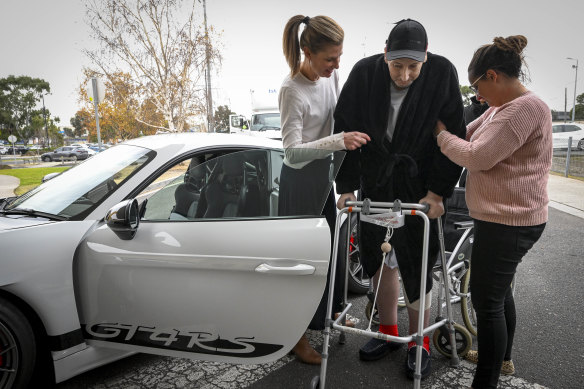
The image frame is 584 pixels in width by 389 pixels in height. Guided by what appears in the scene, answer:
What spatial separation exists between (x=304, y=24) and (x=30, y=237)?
182 cm

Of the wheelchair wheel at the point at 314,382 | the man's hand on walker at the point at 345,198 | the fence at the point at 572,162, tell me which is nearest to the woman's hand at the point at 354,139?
the man's hand on walker at the point at 345,198

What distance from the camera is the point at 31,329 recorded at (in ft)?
6.34

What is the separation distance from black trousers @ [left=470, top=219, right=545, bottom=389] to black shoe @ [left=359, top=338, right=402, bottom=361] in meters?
0.63

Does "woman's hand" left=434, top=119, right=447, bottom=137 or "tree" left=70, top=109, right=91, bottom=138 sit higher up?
"tree" left=70, top=109, right=91, bottom=138

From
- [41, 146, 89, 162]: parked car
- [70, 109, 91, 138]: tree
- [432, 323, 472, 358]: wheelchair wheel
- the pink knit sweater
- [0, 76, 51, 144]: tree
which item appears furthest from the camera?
[0, 76, 51, 144]: tree

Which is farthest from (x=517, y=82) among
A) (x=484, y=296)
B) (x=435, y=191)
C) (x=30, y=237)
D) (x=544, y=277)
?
(x=544, y=277)

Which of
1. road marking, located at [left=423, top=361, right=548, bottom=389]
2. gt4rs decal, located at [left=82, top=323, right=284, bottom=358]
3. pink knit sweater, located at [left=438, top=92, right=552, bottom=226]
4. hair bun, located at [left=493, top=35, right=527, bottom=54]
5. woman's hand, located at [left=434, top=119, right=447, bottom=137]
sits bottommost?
road marking, located at [left=423, top=361, right=548, bottom=389]

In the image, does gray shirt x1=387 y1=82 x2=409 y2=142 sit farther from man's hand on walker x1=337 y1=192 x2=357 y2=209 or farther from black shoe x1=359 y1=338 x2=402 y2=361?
black shoe x1=359 y1=338 x2=402 y2=361

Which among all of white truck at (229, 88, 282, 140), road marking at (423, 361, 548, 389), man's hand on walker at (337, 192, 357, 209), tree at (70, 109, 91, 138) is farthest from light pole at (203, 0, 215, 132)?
road marking at (423, 361, 548, 389)

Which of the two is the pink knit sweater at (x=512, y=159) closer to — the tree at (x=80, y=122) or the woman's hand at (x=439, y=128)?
the woman's hand at (x=439, y=128)

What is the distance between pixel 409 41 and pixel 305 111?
0.68 m

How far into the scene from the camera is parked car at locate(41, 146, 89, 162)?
123 ft

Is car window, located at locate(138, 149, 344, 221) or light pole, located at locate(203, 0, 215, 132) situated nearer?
car window, located at locate(138, 149, 344, 221)

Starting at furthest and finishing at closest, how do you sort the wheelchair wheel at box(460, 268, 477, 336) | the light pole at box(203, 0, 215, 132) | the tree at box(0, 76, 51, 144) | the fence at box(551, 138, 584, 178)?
the tree at box(0, 76, 51, 144), the light pole at box(203, 0, 215, 132), the fence at box(551, 138, 584, 178), the wheelchair wheel at box(460, 268, 477, 336)
